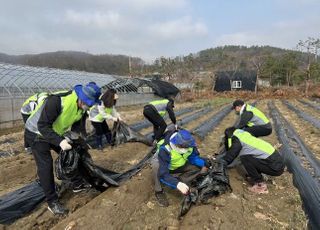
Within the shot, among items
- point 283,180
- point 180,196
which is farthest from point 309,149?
point 180,196

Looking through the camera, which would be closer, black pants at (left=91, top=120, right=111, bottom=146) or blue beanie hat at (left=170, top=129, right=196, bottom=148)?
blue beanie hat at (left=170, top=129, right=196, bottom=148)

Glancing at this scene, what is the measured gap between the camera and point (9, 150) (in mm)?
7766

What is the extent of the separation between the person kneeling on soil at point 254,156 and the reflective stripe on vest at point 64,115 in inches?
82.8

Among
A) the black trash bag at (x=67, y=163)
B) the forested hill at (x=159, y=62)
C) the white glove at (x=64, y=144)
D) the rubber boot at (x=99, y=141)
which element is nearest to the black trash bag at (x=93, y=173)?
the black trash bag at (x=67, y=163)

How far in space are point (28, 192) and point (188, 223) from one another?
209 centimetres

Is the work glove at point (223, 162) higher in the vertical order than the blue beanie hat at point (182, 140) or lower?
lower

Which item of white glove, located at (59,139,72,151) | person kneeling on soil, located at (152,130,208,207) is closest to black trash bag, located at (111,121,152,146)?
person kneeling on soil, located at (152,130,208,207)

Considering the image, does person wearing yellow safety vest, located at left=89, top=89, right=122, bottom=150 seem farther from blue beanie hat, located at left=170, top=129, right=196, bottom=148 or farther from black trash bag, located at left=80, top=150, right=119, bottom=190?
blue beanie hat, located at left=170, top=129, right=196, bottom=148

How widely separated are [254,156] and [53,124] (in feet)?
8.93

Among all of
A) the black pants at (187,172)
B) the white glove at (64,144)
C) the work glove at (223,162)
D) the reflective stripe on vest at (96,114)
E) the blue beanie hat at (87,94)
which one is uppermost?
the blue beanie hat at (87,94)

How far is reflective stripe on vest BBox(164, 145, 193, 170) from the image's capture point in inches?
177

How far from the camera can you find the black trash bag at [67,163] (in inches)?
169

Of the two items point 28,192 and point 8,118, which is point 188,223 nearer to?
point 28,192

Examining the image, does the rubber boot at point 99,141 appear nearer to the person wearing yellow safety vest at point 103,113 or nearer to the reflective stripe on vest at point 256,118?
the person wearing yellow safety vest at point 103,113
